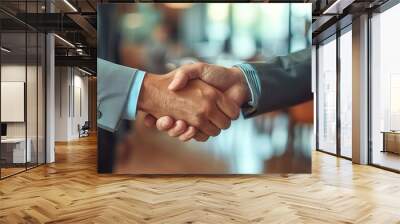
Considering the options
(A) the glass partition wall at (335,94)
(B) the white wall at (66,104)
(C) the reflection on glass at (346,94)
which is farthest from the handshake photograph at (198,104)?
(B) the white wall at (66,104)

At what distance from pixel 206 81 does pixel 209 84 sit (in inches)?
2.8

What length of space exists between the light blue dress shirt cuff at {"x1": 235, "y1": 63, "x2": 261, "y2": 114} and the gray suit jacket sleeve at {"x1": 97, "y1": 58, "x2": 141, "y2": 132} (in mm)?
1869

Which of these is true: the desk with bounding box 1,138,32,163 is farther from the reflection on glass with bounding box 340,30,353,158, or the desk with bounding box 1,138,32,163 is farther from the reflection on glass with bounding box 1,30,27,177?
the reflection on glass with bounding box 340,30,353,158

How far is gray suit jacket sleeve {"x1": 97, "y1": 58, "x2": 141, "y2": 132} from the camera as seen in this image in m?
6.53

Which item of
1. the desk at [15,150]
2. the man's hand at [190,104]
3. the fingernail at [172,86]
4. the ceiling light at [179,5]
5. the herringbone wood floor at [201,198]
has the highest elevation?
the ceiling light at [179,5]

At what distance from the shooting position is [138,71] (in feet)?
21.4

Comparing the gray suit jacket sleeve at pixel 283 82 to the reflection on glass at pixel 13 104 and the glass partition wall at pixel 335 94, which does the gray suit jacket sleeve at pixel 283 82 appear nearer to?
the glass partition wall at pixel 335 94

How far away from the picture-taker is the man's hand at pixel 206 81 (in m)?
6.45

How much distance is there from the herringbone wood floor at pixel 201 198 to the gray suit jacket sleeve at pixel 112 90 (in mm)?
1020

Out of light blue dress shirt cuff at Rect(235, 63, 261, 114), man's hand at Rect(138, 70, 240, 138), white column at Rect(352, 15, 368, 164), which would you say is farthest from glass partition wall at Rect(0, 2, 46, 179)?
white column at Rect(352, 15, 368, 164)

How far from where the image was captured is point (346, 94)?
9328mm

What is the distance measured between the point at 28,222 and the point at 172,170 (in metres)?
3.02

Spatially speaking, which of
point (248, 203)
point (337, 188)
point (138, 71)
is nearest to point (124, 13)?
point (138, 71)

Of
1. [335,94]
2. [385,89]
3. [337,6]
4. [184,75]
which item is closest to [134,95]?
[184,75]
